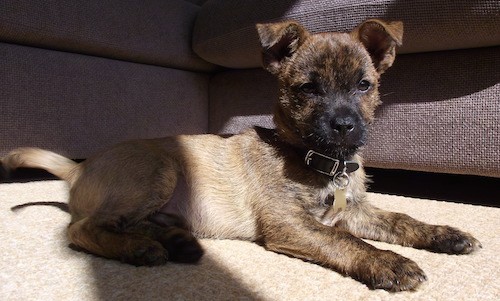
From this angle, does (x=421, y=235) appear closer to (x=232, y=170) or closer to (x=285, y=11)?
(x=232, y=170)

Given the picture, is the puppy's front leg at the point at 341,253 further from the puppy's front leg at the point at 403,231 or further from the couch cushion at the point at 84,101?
the couch cushion at the point at 84,101

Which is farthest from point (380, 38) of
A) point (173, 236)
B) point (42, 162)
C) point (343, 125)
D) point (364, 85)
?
point (42, 162)

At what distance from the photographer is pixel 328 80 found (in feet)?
6.45

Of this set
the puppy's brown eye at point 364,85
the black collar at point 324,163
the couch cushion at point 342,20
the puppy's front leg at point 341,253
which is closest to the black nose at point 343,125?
the black collar at point 324,163

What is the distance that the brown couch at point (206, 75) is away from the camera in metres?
2.43

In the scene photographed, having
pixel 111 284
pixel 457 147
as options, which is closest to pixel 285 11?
pixel 457 147

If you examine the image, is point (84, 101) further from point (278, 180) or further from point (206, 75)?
point (278, 180)

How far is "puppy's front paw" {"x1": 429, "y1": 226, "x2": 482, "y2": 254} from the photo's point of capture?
1.76 meters

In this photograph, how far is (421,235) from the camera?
1856 mm

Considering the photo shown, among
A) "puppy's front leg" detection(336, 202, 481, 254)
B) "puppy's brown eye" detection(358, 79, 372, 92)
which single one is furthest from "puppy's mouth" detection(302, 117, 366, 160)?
"puppy's front leg" detection(336, 202, 481, 254)

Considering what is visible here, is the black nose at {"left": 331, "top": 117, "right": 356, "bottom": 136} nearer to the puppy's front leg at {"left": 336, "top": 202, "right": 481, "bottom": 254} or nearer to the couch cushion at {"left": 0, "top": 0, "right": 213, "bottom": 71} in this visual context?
the puppy's front leg at {"left": 336, "top": 202, "right": 481, "bottom": 254}

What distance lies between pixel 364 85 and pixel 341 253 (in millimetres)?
897

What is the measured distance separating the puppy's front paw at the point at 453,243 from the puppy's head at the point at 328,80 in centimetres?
55

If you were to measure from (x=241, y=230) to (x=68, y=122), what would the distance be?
1807mm
